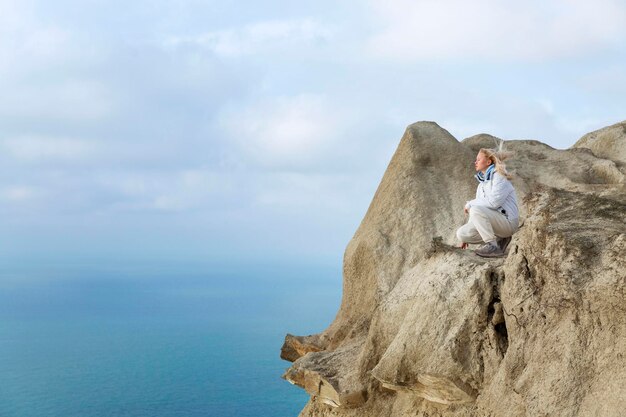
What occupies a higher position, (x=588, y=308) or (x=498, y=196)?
(x=498, y=196)

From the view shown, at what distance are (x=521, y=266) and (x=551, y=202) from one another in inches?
37.5

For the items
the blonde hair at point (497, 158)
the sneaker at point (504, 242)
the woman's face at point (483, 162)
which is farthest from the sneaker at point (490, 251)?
the woman's face at point (483, 162)

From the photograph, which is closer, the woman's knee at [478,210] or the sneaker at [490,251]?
the sneaker at [490,251]

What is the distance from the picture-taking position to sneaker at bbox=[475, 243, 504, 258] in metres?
10.8

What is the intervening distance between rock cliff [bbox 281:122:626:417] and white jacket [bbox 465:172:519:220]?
2.97ft

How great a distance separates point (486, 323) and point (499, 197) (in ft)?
7.18

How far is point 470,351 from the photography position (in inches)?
381

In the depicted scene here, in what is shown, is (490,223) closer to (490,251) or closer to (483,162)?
(490,251)

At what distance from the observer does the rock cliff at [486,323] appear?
313 inches

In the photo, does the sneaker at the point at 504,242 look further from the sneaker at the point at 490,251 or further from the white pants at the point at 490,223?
the sneaker at the point at 490,251

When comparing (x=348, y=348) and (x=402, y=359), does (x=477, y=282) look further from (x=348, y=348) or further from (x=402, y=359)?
(x=348, y=348)

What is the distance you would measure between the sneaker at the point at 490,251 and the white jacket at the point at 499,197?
1.76ft

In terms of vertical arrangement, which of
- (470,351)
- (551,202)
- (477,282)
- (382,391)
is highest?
(551,202)

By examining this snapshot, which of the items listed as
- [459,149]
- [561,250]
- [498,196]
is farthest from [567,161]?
[561,250]
